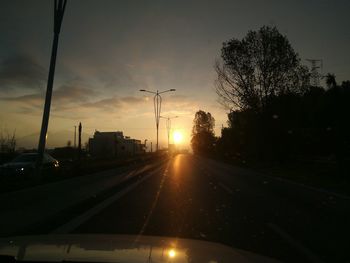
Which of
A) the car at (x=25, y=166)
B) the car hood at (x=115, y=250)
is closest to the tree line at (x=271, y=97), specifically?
the car at (x=25, y=166)

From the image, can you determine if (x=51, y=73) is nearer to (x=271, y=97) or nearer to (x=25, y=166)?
(x=25, y=166)

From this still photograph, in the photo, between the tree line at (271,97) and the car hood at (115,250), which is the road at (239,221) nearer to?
the car hood at (115,250)

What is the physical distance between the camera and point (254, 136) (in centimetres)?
4575

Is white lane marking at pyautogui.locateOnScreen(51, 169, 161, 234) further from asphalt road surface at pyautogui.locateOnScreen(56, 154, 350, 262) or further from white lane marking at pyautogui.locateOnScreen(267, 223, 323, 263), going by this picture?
white lane marking at pyautogui.locateOnScreen(267, 223, 323, 263)

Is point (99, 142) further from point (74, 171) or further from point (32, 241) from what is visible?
point (32, 241)

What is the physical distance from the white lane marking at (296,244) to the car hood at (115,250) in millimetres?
2486

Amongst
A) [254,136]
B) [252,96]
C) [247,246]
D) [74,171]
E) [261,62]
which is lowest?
[247,246]

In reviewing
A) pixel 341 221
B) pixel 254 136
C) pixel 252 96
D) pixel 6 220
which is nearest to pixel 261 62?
pixel 252 96

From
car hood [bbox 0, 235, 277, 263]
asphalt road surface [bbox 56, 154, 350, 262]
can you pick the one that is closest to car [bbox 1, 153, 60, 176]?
asphalt road surface [bbox 56, 154, 350, 262]

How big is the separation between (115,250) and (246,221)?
253 inches

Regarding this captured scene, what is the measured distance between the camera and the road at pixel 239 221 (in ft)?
26.6

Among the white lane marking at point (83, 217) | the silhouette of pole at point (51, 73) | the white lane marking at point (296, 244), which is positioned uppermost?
the silhouette of pole at point (51, 73)

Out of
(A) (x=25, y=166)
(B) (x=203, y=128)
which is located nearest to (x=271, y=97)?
(A) (x=25, y=166)

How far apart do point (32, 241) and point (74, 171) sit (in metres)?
23.8
